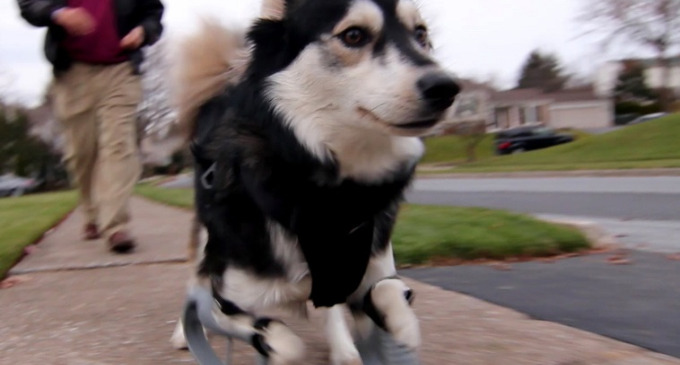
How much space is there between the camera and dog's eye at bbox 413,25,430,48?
248cm

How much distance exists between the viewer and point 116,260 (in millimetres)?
4711

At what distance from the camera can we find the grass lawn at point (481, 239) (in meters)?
5.09

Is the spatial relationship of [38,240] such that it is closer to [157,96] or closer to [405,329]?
[157,96]

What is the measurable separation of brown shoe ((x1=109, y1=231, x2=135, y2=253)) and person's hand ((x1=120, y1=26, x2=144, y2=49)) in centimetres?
123

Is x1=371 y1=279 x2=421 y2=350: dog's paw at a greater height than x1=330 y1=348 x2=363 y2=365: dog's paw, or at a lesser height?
greater

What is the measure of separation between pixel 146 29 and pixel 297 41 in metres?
2.76

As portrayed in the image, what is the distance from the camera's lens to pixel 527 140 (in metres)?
39.3

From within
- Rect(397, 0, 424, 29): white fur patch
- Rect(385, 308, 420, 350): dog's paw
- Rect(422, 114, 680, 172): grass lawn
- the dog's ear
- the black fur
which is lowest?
Rect(422, 114, 680, 172): grass lawn

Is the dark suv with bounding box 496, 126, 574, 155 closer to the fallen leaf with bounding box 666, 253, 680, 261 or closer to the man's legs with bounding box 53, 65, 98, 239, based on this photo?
the fallen leaf with bounding box 666, 253, 680, 261

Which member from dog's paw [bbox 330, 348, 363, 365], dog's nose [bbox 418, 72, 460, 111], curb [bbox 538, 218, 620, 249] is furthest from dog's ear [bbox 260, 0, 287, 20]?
curb [bbox 538, 218, 620, 249]

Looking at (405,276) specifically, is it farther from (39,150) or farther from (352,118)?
(39,150)

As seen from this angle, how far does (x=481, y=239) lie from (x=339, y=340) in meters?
2.67

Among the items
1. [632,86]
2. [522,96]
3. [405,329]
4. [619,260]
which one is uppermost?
[405,329]

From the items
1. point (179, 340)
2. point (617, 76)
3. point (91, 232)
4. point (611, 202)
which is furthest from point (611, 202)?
point (617, 76)
